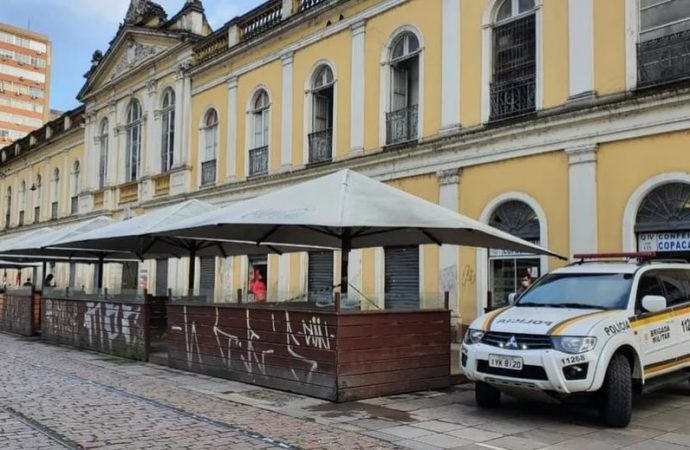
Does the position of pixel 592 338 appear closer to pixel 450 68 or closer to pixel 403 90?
pixel 450 68

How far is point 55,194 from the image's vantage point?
3819 centimetres

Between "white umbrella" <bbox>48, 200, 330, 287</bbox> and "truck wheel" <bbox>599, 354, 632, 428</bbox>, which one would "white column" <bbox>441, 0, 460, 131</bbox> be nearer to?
"white umbrella" <bbox>48, 200, 330, 287</bbox>

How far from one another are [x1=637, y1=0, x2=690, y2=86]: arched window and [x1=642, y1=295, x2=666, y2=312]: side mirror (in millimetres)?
5535

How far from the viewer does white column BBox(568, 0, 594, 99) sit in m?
13.6

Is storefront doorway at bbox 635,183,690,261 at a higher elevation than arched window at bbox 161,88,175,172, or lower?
lower

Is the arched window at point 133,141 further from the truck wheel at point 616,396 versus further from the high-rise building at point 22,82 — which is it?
the high-rise building at point 22,82

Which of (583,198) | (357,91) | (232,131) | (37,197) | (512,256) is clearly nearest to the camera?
(583,198)

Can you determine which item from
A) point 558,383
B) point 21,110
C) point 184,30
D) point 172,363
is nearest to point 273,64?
point 184,30

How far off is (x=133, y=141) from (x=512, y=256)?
797 inches

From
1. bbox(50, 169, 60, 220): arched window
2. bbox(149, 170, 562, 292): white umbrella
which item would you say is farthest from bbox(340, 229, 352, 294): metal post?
bbox(50, 169, 60, 220): arched window

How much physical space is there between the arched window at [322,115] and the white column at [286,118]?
3.14 ft

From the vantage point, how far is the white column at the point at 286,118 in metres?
21.4

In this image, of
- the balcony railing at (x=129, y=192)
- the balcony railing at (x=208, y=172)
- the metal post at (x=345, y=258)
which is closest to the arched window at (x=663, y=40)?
the metal post at (x=345, y=258)

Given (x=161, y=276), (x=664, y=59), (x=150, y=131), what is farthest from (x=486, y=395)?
(x=150, y=131)
